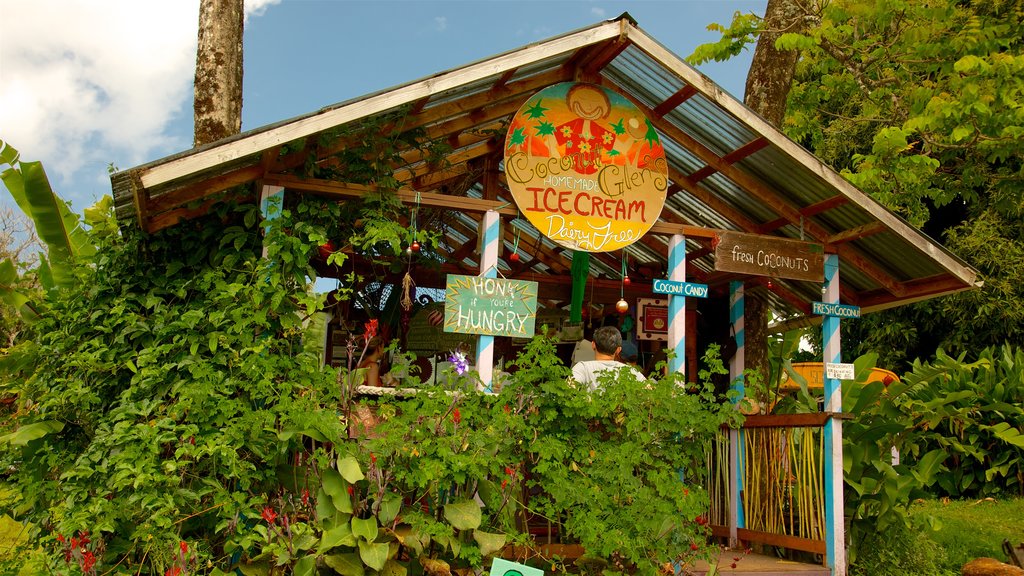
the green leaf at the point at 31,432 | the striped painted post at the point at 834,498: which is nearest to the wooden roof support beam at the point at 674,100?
the striped painted post at the point at 834,498

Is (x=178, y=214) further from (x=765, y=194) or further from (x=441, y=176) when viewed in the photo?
(x=765, y=194)

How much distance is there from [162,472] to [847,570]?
565 cm

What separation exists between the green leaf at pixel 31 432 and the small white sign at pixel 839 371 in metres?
6.22

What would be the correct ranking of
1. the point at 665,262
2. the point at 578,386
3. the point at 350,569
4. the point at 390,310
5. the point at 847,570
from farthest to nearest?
the point at 665,262, the point at 390,310, the point at 847,570, the point at 578,386, the point at 350,569

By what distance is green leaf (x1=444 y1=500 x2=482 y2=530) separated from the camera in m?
5.76

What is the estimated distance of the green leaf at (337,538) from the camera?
5492 mm

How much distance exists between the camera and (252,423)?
5898 millimetres

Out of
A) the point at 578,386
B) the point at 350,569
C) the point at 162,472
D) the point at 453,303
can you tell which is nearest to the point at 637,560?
the point at 578,386

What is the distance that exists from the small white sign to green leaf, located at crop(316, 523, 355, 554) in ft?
14.7

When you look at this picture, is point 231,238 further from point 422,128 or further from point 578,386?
point 578,386

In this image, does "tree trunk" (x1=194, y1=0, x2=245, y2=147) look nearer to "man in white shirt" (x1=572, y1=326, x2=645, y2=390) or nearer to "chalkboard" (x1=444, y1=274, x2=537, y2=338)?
"chalkboard" (x1=444, y1=274, x2=537, y2=338)

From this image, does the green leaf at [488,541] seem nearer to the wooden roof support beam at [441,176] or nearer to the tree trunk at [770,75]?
the wooden roof support beam at [441,176]

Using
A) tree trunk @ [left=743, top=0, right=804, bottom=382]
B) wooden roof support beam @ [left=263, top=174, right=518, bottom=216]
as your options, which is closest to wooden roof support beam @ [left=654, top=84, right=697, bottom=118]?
wooden roof support beam @ [left=263, top=174, right=518, bottom=216]

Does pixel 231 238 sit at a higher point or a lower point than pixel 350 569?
higher
